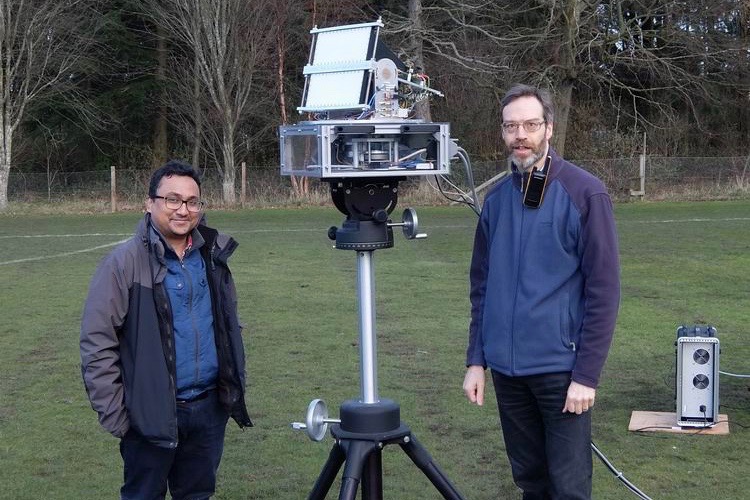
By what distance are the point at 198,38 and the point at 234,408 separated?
2937 cm

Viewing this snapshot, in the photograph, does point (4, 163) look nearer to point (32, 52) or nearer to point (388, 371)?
point (32, 52)

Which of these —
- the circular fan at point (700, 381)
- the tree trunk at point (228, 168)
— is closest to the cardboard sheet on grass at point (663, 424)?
the circular fan at point (700, 381)

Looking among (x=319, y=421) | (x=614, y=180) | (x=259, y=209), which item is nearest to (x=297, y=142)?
(x=319, y=421)

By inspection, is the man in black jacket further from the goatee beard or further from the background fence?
the background fence

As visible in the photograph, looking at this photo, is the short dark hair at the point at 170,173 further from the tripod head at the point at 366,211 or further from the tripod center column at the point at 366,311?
the tripod center column at the point at 366,311

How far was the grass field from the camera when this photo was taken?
5426 millimetres

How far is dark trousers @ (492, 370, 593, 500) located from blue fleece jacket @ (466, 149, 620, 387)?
0.30 feet

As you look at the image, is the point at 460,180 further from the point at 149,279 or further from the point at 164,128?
the point at 149,279

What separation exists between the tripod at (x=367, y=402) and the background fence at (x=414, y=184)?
25.1 m

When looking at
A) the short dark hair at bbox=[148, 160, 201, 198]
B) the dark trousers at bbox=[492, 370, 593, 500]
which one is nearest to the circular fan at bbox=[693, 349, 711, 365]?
the dark trousers at bbox=[492, 370, 593, 500]

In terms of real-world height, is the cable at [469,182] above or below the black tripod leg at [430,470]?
above

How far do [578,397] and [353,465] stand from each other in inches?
36.4

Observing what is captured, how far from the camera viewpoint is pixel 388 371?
26.0ft

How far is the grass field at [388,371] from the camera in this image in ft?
17.8
